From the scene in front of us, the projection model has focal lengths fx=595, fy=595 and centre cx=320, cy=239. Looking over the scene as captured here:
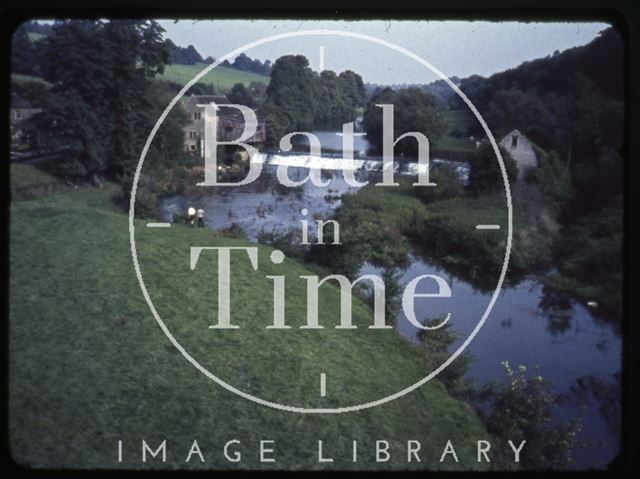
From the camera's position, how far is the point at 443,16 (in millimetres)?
2236

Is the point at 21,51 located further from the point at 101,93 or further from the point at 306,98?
the point at 306,98

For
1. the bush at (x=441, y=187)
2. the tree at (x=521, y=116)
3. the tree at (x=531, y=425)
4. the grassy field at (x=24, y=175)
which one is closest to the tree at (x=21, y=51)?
the grassy field at (x=24, y=175)

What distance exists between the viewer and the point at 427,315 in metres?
2.35

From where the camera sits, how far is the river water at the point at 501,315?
2.27 m

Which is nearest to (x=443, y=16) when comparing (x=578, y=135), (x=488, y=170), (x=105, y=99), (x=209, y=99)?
(x=488, y=170)

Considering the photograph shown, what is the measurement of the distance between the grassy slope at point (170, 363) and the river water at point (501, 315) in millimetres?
139

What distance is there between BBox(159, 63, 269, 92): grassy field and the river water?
331 mm

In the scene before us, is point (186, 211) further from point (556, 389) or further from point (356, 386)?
point (556, 389)

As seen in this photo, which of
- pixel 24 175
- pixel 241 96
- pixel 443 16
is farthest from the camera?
pixel 241 96

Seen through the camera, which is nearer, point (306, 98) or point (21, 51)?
point (21, 51)

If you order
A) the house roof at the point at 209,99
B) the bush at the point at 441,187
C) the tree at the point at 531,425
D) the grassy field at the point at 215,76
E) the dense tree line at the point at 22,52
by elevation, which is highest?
the dense tree line at the point at 22,52

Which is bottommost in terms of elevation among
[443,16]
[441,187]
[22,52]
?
[441,187]

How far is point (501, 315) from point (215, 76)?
148 centimetres

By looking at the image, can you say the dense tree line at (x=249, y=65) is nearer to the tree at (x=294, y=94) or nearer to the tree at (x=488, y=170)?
the tree at (x=294, y=94)
